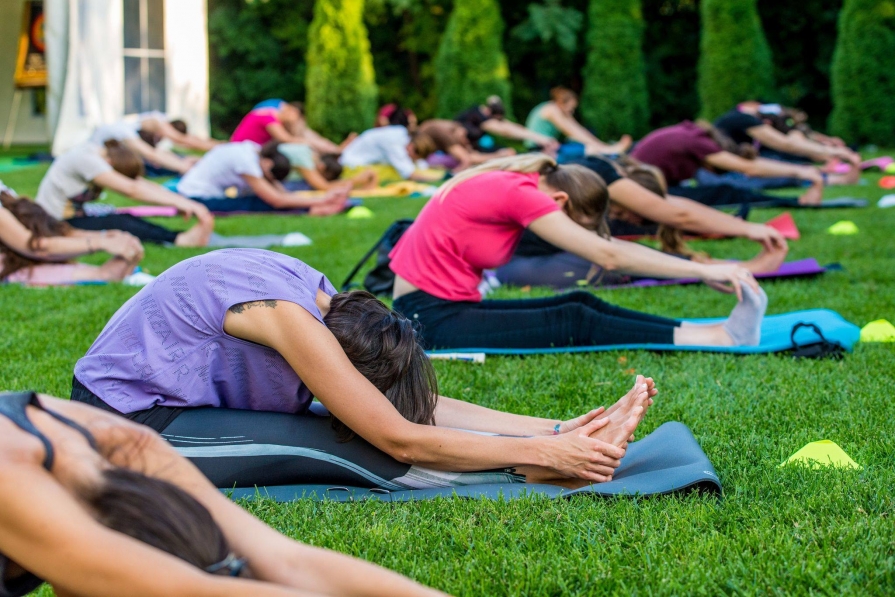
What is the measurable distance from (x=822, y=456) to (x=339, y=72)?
15.9 meters

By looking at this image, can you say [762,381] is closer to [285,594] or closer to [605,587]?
[605,587]

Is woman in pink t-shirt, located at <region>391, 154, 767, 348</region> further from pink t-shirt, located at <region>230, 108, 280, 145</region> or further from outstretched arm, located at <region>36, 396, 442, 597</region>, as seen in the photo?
pink t-shirt, located at <region>230, 108, 280, 145</region>

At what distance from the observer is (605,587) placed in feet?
6.87

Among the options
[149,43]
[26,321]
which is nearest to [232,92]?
[149,43]

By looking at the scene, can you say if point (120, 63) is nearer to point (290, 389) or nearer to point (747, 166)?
point (747, 166)

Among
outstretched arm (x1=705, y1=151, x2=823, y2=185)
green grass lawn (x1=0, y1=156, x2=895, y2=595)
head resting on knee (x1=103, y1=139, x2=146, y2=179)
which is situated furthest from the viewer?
outstretched arm (x1=705, y1=151, x2=823, y2=185)

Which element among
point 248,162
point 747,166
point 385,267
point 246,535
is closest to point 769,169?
point 747,166

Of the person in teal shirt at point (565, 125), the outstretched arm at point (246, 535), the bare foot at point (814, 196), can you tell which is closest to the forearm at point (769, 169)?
the bare foot at point (814, 196)

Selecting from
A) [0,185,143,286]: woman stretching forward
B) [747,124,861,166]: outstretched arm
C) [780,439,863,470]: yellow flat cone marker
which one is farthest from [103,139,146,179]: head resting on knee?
[747,124,861,166]: outstretched arm

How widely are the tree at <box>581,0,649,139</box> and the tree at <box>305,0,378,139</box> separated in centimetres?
432

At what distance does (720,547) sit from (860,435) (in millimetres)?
1135

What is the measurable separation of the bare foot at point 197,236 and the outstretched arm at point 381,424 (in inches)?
206

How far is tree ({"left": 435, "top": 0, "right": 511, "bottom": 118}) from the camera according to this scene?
17391mm

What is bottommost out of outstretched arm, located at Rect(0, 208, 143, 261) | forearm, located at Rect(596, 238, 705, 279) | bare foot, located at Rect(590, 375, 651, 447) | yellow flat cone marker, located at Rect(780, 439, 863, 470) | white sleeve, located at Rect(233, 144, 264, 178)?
white sleeve, located at Rect(233, 144, 264, 178)
